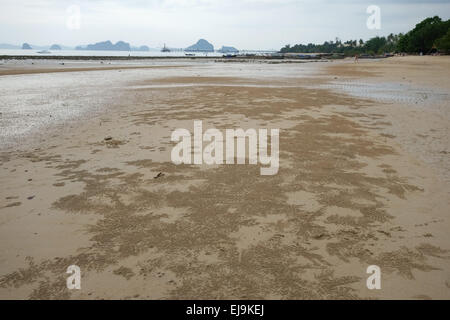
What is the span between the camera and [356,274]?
289cm

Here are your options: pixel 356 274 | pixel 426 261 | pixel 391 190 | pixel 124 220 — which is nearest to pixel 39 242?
pixel 124 220

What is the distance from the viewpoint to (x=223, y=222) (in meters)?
3.81

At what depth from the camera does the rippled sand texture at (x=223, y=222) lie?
2.81 meters

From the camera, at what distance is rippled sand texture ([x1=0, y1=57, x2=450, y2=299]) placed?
281 cm
